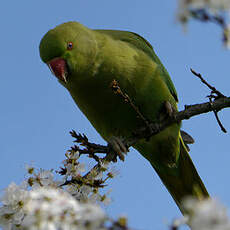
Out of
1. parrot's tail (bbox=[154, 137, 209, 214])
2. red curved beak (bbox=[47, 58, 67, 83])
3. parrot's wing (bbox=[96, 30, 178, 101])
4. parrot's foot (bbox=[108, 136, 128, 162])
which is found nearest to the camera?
parrot's foot (bbox=[108, 136, 128, 162])

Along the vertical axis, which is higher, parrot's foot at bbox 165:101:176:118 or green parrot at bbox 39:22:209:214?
green parrot at bbox 39:22:209:214

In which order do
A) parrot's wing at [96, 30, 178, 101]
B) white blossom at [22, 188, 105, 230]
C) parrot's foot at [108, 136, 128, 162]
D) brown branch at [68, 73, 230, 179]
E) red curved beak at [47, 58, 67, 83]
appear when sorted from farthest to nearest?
parrot's wing at [96, 30, 178, 101] < red curved beak at [47, 58, 67, 83] < parrot's foot at [108, 136, 128, 162] < brown branch at [68, 73, 230, 179] < white blossom at [22, 188, 105, 230]

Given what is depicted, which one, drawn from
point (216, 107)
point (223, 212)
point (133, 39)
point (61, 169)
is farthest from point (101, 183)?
point (133, 39)

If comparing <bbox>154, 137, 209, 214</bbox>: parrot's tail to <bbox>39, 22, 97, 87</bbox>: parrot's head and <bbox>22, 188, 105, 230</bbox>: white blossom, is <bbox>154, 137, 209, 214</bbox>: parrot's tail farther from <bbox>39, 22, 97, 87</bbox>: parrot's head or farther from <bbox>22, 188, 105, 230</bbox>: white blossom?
<bbox>22, 188, 105, 230</bbox>: white blossom

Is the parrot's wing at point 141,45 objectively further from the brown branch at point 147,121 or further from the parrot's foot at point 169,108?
the brown branch at point 147,121

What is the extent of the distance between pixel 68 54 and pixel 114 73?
0.49 metres

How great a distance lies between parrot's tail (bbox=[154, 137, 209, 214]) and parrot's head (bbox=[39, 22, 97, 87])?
5.20ft

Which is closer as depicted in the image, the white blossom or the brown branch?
the white blossom

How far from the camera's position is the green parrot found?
373 cm

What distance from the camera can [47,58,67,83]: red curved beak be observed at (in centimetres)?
360

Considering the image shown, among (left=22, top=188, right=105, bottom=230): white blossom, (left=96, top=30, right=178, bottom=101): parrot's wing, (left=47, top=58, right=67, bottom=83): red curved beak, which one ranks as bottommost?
(left=22, top=188, right=105, bottom=230): white blossom

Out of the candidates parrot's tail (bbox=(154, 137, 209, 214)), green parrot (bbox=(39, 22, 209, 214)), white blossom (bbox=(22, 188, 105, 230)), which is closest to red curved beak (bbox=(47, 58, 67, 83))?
green parrot (bbox=(39, 22, 209, 214))

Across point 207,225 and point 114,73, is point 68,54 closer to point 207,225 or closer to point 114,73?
point 114,73

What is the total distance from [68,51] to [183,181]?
2145 millimetres
